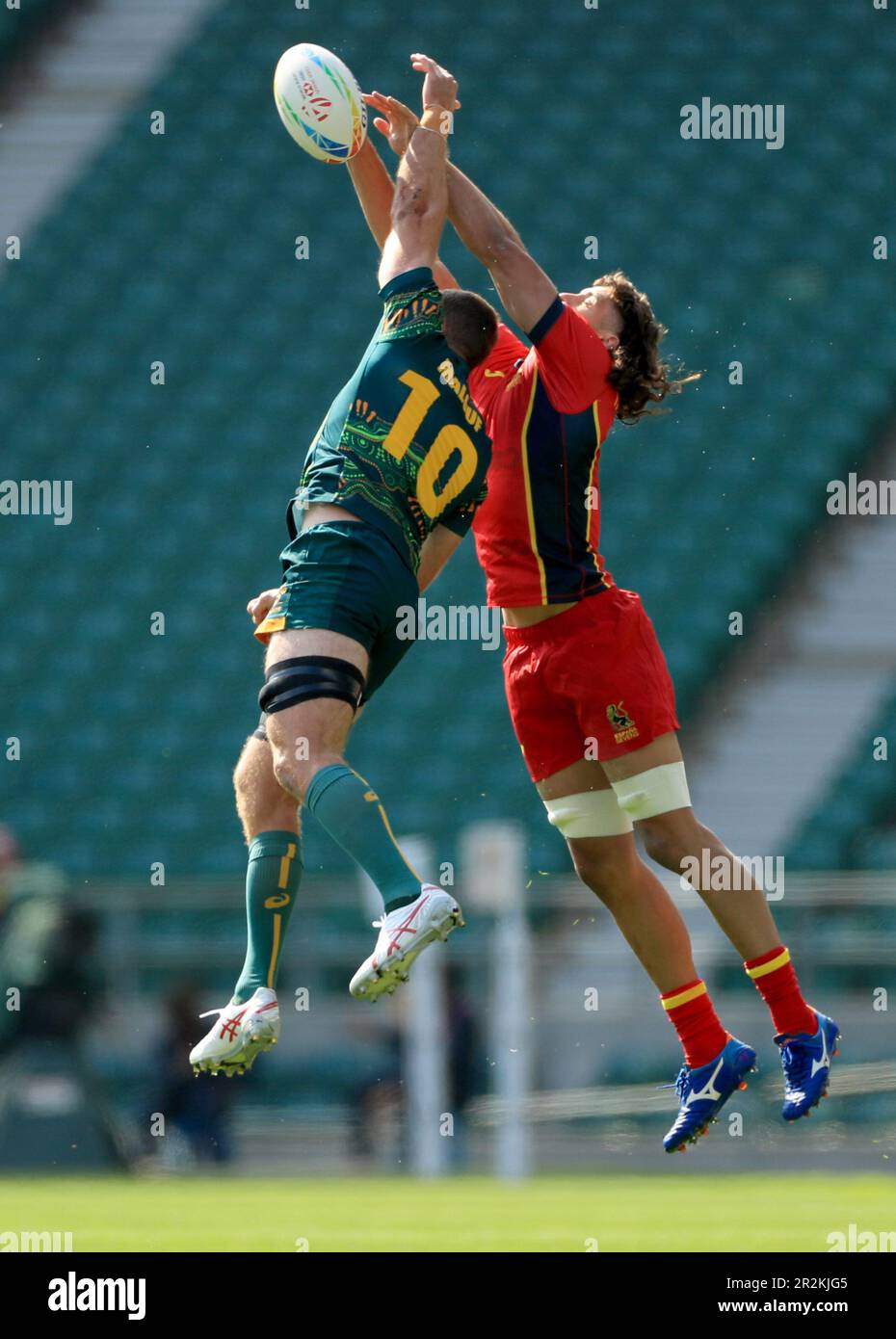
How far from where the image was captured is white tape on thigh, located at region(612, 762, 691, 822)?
5.05 metres

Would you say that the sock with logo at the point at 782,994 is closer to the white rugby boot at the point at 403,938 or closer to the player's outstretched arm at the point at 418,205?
the white rugby boot at the point at 403,938

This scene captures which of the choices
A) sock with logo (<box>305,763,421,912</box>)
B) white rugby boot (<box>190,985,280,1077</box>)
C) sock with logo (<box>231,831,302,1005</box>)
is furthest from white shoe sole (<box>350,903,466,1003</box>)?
sock with logo (<box>231,831,302,1005</box>)

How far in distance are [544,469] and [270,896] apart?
4.40 ft

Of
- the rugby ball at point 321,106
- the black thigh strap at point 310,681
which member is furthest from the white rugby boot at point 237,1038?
the rugby ball at point 321,106

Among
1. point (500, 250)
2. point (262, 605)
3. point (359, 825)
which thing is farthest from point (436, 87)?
point (359, 825)

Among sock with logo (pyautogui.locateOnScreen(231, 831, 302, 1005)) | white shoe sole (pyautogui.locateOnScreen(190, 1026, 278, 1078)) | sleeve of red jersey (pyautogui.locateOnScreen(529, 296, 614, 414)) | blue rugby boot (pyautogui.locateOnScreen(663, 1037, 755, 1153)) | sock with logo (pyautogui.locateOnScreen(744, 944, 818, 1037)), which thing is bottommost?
blue rugby boot (pyautogui.locateOnScreen(663, 1037, 755, 1153))

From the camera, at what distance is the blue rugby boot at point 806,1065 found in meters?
5.00

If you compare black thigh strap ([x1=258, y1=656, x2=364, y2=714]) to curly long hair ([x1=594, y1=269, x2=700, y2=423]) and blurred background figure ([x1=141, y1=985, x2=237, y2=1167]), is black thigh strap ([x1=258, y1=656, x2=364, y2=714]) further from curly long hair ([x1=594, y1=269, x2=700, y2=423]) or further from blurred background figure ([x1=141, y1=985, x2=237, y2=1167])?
blurred background figure ([x1=141, y1=985, x2=237, y2=1167])

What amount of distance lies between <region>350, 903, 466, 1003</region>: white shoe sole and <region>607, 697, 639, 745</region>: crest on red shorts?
119cm

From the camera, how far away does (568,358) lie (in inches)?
197

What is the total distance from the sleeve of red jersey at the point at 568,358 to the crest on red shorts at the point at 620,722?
30.7 inches

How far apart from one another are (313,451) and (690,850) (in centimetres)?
144
